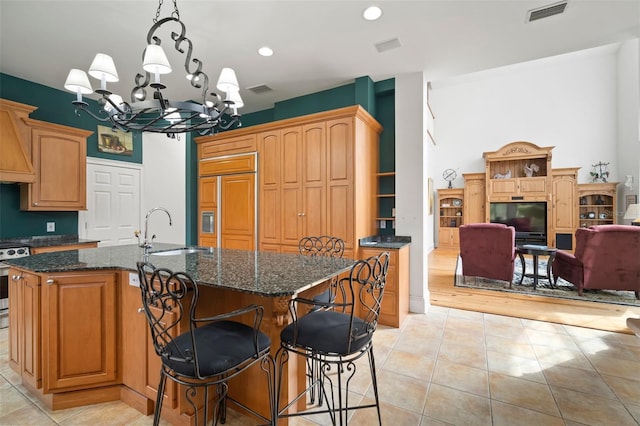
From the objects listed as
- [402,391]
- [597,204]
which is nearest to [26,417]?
[402,391]

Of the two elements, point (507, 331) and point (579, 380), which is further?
point (507, 331)

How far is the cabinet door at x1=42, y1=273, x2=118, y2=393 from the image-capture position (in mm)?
1812

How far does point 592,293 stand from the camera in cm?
428

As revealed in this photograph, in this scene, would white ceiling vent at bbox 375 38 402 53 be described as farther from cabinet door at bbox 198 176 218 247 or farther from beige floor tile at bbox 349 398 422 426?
beige floor tile at bbox 349 398 422 426

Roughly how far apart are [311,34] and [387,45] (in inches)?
31.9

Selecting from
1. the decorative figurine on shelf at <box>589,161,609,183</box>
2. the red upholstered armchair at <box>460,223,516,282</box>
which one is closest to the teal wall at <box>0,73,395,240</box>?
the red upholstered armchair at <box>460,223,516,282</box>

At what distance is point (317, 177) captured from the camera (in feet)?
11.7

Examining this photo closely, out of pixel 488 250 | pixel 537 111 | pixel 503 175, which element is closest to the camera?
pixel 488 250

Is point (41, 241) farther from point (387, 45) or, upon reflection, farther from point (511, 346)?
point (511, 346)

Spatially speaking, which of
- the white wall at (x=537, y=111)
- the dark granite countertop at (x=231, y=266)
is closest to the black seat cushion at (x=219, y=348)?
the dark granite countertop at (x=231, y=266)

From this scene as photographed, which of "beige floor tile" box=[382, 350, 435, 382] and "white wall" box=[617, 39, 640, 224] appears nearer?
"beige floor tile" box=[382, 350, 435, 382]

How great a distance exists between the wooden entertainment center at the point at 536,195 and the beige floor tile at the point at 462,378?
697 cm

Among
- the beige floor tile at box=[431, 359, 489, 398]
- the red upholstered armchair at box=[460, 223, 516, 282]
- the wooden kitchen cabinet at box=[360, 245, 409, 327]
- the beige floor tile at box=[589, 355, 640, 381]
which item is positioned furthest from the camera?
the red upholstered armchair at box=[460, 223, 516, 282]

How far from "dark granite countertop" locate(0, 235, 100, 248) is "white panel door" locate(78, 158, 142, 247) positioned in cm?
25
